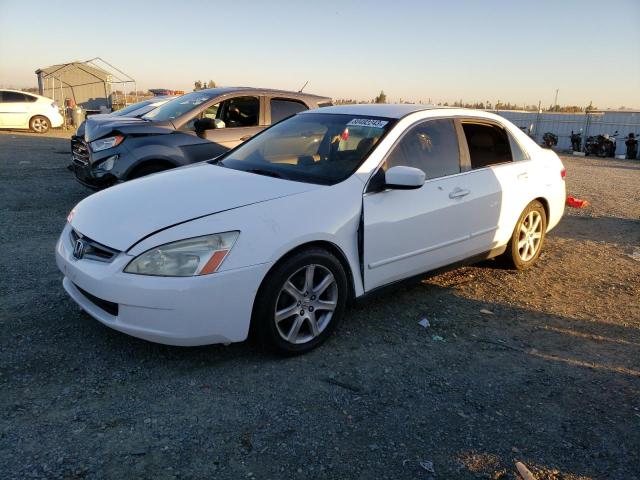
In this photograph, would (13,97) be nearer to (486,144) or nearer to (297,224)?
(486,144)

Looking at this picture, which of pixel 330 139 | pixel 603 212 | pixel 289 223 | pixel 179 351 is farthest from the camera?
pixel 603 212

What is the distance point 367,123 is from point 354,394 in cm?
216

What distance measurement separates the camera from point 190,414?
9.25 ft

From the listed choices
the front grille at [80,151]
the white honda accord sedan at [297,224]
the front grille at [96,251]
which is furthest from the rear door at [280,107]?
the front grille at [96,251]

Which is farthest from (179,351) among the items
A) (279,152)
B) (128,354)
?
(279,152)

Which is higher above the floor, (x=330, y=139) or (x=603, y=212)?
(x=330, y=139)

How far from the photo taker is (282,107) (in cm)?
778

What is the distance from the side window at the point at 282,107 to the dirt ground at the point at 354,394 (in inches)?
158

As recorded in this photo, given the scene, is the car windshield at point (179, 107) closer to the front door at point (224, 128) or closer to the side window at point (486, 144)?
the front door at point (224, 128)

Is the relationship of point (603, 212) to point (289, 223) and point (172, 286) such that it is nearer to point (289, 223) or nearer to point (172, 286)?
point (289, 223)

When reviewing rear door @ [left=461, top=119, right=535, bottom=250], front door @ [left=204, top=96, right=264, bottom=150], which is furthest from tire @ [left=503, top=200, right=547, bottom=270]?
front door @ [left=204, top=96, right=264, bottom=150]

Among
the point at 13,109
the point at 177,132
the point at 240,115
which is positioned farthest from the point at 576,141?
the point at 13,109

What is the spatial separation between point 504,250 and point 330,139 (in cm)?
213

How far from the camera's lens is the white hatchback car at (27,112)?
1950 cm
